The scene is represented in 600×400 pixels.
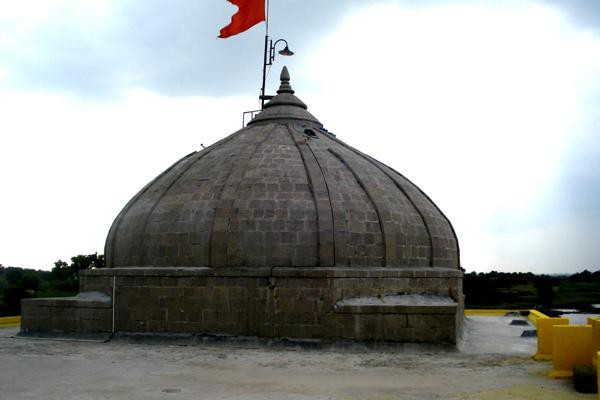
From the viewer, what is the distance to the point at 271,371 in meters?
14.7

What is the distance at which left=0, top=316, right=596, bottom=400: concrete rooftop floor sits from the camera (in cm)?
1225

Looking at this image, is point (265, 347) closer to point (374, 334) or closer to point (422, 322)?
point (374, 334)

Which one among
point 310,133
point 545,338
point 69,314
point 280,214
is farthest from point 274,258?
point 545,338

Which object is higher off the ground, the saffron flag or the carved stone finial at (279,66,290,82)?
the saffron flag

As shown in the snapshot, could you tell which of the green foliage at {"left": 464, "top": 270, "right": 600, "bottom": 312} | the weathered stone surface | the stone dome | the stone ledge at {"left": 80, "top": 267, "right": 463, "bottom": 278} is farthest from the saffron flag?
the green foliage at {"left": 464, "top": 270, "right": 600, "bottom": 312}

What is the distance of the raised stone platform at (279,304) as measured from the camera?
1778 centimetres

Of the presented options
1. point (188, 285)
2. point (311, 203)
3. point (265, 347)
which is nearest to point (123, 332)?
point (188, 285)

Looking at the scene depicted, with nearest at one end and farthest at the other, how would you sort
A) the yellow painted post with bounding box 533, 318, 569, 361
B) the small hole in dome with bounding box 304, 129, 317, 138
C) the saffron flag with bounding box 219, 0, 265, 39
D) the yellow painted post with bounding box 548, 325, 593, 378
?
the yellow painted post with bounding box 548, 325, 593, 378, the yellow painted post with bounding box 533, 318, 569, 361, the small hole in dome with bounding box 304, 129, 317, 138, the saffron flag with bounding box 219, 0, 265, 39

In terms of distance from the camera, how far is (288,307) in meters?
18.2

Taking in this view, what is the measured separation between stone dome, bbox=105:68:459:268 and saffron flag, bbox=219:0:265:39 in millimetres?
5285

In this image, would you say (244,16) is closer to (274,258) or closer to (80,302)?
(274,258)

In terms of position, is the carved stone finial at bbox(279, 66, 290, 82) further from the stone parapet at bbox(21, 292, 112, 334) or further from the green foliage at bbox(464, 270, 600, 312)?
the green foliage at bbox(464, 270, 600, 312)

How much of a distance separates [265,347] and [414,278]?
5.01 m

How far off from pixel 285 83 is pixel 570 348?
54.7 ft
